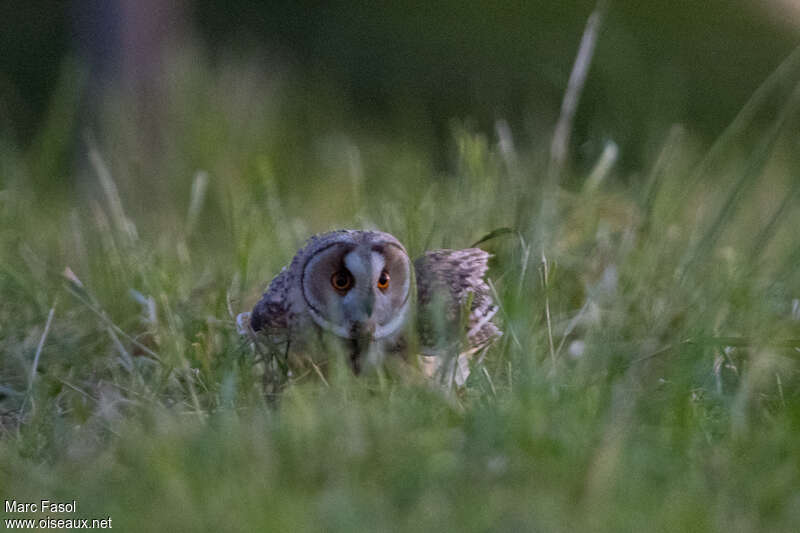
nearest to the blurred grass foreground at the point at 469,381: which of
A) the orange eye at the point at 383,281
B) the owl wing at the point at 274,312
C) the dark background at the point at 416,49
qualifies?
the owl wing at the point at 274,312

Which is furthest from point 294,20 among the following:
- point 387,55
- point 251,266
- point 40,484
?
point 40,484

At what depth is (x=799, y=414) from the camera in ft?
7.10

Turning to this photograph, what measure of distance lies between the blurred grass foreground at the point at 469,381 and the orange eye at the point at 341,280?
9.6 inches

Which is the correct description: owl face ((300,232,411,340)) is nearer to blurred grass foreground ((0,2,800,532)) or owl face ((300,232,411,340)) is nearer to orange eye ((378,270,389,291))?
orange eye ((378,270,389,291))

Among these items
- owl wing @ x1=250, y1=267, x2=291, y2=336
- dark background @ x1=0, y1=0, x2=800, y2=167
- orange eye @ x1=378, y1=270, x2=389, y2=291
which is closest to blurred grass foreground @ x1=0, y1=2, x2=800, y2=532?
owl wing @ x1=250, y1=267, x2=291, y2=336

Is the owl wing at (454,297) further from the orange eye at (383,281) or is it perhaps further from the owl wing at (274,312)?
the owl wing at (274,312)

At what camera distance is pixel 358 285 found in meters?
2.66

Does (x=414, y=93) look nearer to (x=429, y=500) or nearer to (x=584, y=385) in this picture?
(x=584, y=385)

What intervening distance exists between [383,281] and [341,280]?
0.11 meters

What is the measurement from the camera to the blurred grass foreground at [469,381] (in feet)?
6.08

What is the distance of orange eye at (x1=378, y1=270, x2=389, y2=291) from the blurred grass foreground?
238 millimetres

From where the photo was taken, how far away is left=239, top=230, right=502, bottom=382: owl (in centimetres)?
264

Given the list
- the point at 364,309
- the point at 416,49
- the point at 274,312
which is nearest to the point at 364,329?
the point at 364,309

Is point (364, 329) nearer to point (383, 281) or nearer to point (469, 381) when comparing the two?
point (383, 281)
